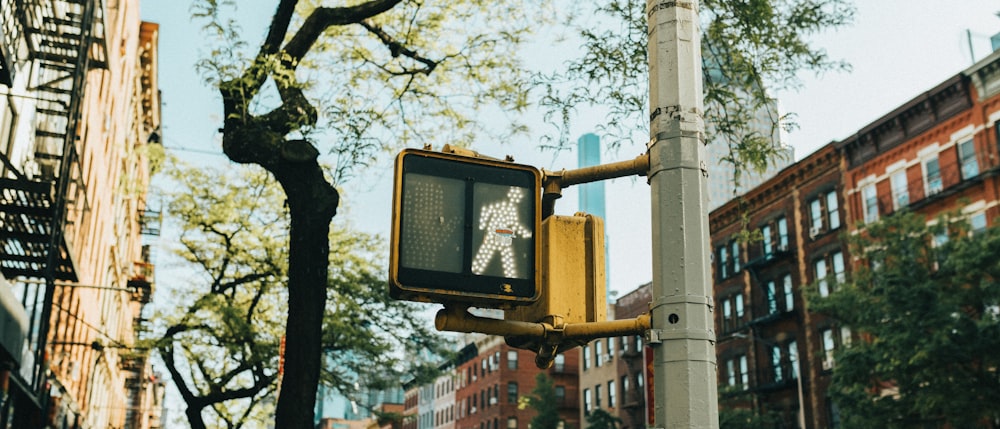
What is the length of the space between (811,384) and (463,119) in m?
37.3

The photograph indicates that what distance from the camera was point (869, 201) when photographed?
45.2m

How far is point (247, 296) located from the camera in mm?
32031

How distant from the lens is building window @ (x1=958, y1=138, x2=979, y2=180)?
39000mm

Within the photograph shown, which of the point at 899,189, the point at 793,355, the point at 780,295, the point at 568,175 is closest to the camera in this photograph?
the point at 568,175

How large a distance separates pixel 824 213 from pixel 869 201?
133 inches

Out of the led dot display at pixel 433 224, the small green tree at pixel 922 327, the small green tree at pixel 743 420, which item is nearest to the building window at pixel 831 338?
the small green tree at pixel 743 420

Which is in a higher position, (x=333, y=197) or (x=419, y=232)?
(x=333, y=197)

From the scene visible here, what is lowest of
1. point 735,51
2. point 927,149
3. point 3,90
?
point 735,51

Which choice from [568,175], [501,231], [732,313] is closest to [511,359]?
[732,313]

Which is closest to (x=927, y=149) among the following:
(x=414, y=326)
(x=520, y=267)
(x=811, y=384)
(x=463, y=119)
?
(x=811, y=384)

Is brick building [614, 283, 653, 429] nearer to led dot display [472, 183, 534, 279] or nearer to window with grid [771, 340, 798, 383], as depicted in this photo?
window with grid [771, 340, 798, 383]

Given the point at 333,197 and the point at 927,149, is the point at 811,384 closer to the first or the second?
the point at 927,149

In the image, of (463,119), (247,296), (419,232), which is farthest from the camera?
(247,296)

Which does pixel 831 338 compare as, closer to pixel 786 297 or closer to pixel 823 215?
pixel 786 297
